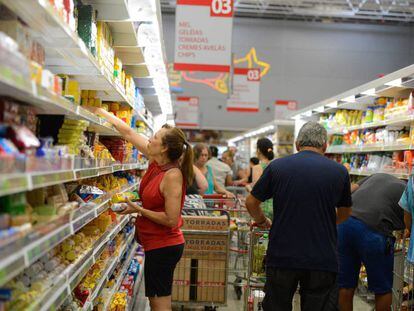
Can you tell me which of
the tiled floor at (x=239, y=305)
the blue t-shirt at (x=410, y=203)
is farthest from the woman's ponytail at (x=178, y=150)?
the tiled floor at (x=239, y=305)

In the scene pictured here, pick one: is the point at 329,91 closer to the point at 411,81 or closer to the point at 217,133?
the point at 217,133

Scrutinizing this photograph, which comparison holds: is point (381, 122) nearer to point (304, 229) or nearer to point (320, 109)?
point (320, 109)

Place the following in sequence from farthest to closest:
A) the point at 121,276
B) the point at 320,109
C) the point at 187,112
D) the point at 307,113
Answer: the point at 187,112 → the point at 307,113 → the point at 320,109 → the point at 121,276

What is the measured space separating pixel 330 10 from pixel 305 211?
15.9 meters

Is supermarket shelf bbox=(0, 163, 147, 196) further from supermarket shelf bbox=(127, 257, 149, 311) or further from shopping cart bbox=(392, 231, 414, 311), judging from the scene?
supermarket shelf bbox=(127, 257, 149, 311)

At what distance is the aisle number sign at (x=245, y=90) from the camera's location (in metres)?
15.1

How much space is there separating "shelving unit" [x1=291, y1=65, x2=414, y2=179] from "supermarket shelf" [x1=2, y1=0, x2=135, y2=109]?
128 inches

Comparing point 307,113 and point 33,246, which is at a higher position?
point 307,113

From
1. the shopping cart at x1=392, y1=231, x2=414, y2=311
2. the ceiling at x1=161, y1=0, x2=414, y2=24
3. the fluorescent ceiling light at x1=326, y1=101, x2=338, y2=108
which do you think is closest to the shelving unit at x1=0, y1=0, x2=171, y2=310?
the shopping cart at x1=392, y1=231, x2=414, y2=311

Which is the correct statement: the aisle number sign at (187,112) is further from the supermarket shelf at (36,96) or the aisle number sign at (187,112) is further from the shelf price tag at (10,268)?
the shelf price tag at (10,268)

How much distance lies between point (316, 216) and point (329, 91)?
59.7 ft

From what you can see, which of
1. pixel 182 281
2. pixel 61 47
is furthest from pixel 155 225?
pixel 182 281

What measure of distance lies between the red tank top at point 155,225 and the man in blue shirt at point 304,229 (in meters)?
0.63

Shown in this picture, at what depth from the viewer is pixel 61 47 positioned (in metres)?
2.66
